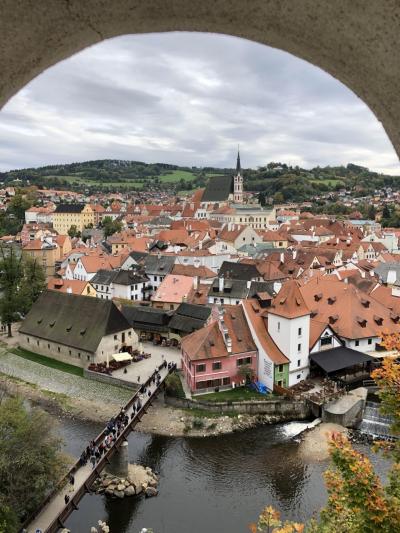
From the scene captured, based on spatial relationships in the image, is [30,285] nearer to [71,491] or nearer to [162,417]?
[162,417]

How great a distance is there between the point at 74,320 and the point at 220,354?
1122 centimetres

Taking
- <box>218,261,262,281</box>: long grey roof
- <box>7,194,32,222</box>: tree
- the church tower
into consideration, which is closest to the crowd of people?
<box>218,261,262,281</box>: long grey roof

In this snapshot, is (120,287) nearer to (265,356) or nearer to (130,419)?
(265,356)

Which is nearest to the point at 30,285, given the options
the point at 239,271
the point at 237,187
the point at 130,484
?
the point at 239,271

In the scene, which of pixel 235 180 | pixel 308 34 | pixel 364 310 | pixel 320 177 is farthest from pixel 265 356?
pixel 320 177

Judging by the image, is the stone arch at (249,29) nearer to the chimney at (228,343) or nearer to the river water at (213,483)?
the river water at (213,483)

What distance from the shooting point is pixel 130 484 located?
18500mm

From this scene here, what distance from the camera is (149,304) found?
4194cm

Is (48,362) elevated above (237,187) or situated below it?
below

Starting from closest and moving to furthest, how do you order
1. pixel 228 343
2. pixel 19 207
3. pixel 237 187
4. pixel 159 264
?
pixel 228 343
pixel 159 264
pixel 19 207
pixel 237 187

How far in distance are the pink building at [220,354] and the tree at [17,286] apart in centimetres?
1705

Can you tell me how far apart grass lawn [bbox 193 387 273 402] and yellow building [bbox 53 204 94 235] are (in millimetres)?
75339

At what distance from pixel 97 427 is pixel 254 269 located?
23056mm

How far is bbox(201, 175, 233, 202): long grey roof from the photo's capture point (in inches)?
4242
